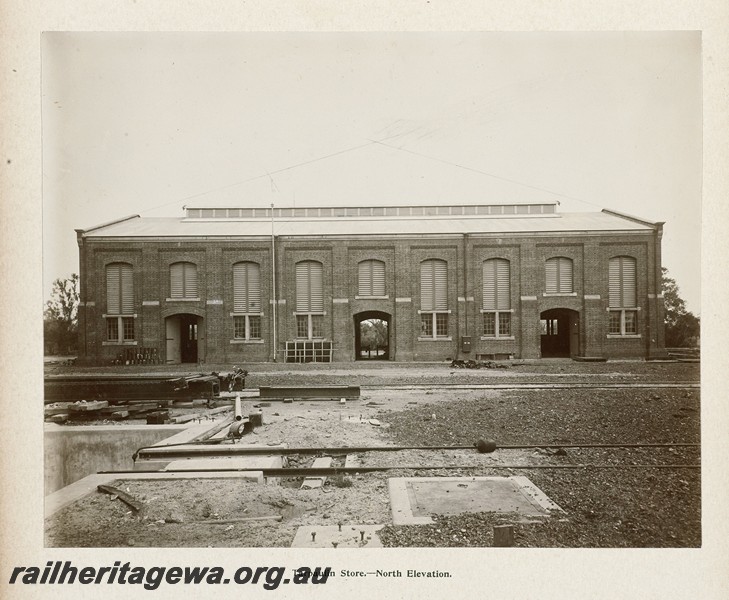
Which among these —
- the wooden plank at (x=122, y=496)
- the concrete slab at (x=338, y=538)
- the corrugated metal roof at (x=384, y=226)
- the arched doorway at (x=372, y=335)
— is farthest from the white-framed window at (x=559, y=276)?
the wooden plank at (x=122, y=496)

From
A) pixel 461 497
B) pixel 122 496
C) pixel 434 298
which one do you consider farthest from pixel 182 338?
pixel 461 497

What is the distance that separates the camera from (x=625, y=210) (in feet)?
16.4

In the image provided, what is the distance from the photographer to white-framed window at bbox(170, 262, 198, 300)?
5.47 metres

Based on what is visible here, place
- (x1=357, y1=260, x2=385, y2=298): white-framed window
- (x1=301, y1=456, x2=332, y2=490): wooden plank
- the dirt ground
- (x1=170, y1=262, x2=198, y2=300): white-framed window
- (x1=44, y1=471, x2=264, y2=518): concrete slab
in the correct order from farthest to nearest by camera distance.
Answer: (x1=357, y1=260, x2=385, y2=298): white-framed window, (x1=170, y1=262, x2=198, y2=300): white-framed window, (x1=301, y1=456, x2=332, y2=490): wooden plank, (x1=44, y1=471, x2=264, y2=518): concrete slab, the dirt ground

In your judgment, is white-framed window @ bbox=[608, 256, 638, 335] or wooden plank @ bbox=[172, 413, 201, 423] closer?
white-framed window @ bbox=[608, 256, 638, 335]

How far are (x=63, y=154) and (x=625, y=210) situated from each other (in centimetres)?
654

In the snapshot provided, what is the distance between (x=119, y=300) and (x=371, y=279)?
11.7ft

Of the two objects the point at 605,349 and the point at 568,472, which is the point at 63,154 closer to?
the point at 568,472

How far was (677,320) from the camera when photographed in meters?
4.55

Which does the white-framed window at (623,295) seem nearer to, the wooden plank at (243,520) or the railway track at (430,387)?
the railway track at (430,387)

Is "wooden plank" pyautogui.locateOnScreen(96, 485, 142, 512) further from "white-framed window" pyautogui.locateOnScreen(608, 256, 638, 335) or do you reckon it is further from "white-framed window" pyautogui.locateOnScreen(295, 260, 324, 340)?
"white-framed window" pyautogui.locateOnScreen(608, 256, 638, 335)

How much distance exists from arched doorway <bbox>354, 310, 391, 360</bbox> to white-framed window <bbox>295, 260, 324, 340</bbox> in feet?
2.25

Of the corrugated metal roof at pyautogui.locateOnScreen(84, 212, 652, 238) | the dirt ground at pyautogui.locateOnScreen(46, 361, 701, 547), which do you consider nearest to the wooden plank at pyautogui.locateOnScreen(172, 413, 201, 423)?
the dirt ground at pyautogui.locateOnScreen(46, 361, 701, 547)
